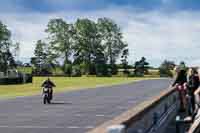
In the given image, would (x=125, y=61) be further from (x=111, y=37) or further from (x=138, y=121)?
(x=138, y=121)

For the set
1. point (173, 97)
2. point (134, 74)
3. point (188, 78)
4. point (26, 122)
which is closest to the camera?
point (173, 97)

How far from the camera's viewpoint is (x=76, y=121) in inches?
872

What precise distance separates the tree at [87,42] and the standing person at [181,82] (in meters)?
144

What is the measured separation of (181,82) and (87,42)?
14588cm

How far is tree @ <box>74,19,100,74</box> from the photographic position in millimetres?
164500

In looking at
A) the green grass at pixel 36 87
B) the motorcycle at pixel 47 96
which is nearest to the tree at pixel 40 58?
the green grass at pixel 36 87

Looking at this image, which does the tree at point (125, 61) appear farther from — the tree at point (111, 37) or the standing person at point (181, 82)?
the standing person at point (181, 82)

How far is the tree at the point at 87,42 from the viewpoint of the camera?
164500mm

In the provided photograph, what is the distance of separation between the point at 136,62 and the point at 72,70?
27.7m

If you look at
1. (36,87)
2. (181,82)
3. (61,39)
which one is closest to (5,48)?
(61,39)

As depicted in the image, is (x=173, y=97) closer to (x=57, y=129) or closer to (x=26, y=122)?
(x=57, y=129)

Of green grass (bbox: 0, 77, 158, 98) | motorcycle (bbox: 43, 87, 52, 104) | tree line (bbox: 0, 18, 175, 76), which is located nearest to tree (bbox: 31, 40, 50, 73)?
tree line (bbox: 0, 18, 175, 76)

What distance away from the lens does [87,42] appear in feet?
544

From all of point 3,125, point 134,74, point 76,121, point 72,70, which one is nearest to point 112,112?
point 76,121
